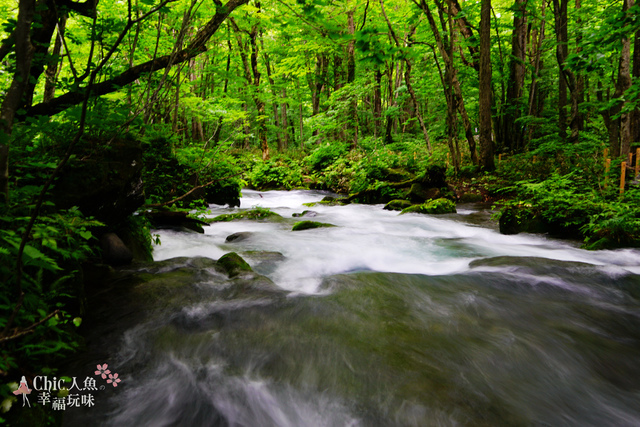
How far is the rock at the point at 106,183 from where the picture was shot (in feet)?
10.8

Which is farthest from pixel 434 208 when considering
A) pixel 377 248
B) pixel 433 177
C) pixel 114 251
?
pixel 114 251

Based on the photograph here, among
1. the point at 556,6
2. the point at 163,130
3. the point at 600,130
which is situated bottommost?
the point at 163,130

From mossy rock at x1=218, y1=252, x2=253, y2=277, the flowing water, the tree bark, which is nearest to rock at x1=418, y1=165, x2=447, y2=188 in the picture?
the flowing water

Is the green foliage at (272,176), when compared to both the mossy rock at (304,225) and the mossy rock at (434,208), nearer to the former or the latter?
the mossy rock at (434,208)

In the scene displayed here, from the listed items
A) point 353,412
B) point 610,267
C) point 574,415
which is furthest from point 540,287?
point 353,412

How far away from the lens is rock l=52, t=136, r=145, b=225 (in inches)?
129

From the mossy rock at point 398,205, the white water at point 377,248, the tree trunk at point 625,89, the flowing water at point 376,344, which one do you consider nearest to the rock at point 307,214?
the white water at point 377,248

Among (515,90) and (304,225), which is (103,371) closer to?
(304,225)

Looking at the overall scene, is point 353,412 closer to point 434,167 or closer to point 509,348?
point 509,348

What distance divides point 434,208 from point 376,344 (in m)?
7.79

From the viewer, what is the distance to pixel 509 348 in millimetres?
3000

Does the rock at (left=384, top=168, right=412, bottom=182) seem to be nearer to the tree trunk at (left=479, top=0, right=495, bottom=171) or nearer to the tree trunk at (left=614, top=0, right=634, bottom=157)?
the tree trunk at (left=479, top=0, right=495, bottom=171)

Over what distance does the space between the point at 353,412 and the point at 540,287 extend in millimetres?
3286

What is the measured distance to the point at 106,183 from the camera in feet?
11.8
